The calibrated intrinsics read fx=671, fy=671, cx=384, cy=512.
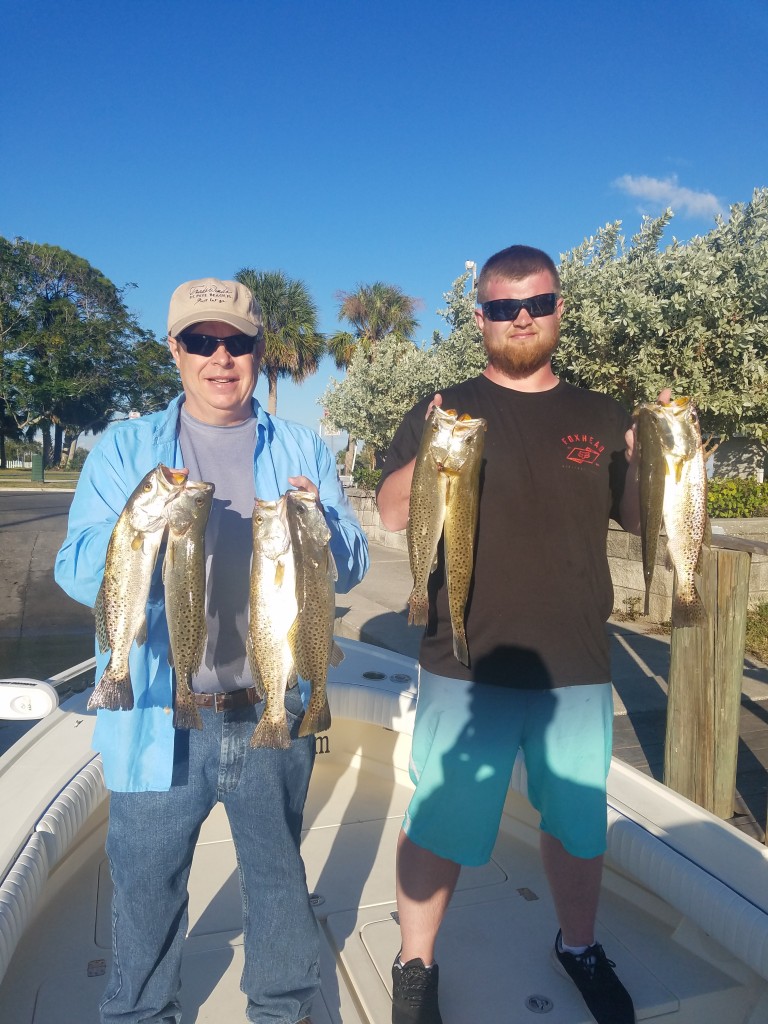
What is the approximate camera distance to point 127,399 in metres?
50.8

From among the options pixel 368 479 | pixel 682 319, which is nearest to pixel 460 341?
pixel 682 319

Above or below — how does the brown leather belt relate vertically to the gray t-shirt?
below

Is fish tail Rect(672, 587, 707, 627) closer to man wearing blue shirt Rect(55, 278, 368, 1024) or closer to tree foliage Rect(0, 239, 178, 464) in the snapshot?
man wearing blue shirt Rect(55, 278, 368, 1024)

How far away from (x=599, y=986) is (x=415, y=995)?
0.70m

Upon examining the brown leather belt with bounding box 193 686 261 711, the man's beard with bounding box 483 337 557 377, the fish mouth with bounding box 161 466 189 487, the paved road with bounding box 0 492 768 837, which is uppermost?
the man's beard with bounding box 483 337 557 377

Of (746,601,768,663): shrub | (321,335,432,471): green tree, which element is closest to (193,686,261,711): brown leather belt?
(746,601,768,663): shrub

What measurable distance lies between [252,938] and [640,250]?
9.59 metres

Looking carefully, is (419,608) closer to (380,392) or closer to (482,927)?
(482,927)

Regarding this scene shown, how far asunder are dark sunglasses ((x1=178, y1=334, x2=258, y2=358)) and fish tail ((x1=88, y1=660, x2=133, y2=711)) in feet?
3.32

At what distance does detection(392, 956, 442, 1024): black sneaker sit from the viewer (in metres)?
2.40

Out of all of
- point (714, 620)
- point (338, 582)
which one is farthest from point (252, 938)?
point (714, 620)

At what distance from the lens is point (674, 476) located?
230 centimetres

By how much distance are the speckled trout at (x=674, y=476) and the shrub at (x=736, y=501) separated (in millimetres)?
8000

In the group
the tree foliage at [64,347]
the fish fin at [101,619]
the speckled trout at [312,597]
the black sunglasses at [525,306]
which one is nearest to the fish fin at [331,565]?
the speckled trout at [312,597]
